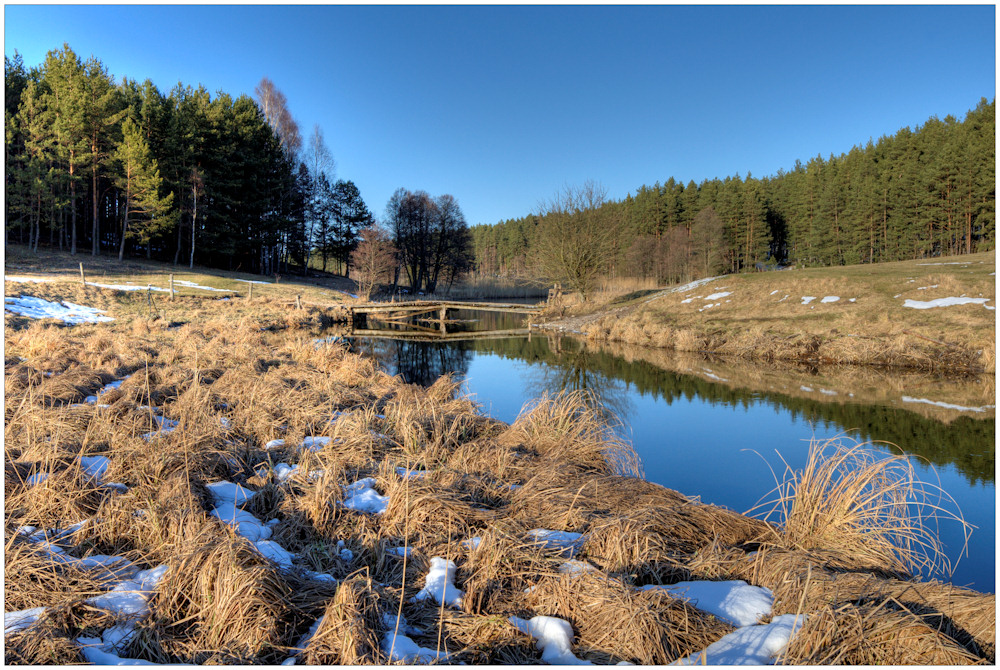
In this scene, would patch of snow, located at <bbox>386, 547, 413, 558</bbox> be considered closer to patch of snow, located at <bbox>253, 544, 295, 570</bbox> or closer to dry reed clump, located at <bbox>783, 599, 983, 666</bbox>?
patch of snow, located at <bbox>253, 544, 295, 570</bbox>

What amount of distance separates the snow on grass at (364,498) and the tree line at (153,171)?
3415 cm

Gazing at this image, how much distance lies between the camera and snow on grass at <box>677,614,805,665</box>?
2.30m

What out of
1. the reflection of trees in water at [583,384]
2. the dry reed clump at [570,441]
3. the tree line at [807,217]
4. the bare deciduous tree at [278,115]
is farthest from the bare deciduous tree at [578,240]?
the bare deciduous tree at [278,115]

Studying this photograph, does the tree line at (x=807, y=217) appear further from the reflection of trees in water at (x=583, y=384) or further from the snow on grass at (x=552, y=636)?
the snow on grass at (x=552, y=636)

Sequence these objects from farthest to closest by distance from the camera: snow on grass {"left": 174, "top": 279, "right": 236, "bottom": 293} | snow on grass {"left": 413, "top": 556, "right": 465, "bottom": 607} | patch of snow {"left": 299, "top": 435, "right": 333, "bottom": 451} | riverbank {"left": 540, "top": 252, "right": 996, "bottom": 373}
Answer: snow on grass {"left": 174, "top": 279, "right": 236, "bottom": 293}, riverbank {"left": 540, "top": 252, "right": 996, "bottom": 373}, patch of snow {"left": 299, "top": 435, "right": 333, "bottom": 451}, snow on grass {"left": 413, "top": 556, "right": 465, "bottom": 607}

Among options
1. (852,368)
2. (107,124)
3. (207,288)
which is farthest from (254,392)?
(107,124)

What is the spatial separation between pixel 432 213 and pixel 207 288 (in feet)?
88.9

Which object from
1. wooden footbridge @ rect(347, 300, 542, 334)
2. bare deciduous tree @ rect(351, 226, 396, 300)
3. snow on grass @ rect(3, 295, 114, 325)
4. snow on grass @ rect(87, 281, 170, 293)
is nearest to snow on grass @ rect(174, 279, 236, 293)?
snow on grass @ rect(87, 281, 170, 293)

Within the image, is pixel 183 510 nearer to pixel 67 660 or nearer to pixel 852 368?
pixel 67 660

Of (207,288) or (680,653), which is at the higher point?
(207,288)

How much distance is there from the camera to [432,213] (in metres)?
49.1

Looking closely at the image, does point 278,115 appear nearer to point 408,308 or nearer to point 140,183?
point 140,183

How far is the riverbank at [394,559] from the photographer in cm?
238

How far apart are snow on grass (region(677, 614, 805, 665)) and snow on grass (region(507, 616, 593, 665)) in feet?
1.71
